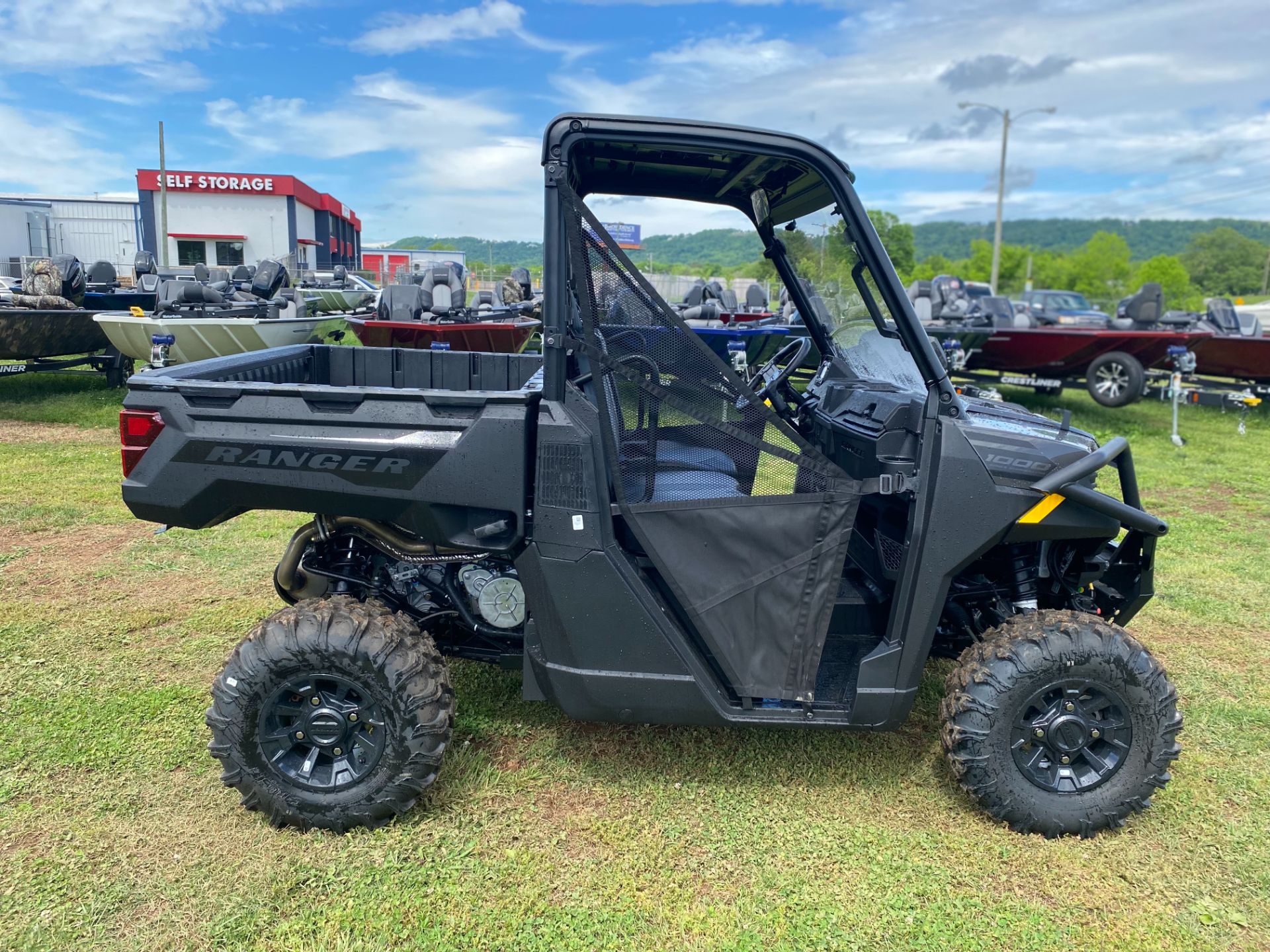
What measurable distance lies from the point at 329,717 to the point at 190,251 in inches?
2040

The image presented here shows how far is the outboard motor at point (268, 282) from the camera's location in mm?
12312

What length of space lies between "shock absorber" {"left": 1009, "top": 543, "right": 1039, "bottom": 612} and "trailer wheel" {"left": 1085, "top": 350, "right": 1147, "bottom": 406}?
33.4 ft

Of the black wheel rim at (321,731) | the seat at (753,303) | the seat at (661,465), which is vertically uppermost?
the seat at (753,303)

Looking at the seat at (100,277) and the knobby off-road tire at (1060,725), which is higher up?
the seat at (100,277)

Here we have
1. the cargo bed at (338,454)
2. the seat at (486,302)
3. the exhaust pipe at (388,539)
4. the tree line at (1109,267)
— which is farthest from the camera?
the tree line at (1109,267)

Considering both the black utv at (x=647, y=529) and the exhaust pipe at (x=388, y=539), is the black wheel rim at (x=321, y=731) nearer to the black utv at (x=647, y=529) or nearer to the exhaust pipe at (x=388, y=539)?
the black utv at (x=647, y=529)

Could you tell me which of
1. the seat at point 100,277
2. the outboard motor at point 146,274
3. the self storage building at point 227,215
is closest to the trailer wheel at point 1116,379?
the outboard motor at point 146,274

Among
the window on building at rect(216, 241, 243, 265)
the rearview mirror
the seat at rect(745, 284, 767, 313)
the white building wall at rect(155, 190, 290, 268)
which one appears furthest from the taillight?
the window on building at rect(216, 241, 243, 265)

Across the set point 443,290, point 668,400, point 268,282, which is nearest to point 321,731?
point 668,400

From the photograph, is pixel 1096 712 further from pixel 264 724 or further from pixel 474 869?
pixel 264 724

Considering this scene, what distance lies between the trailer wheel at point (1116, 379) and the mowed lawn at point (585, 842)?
8538mm

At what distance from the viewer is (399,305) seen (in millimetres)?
10508

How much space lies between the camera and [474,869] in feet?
9.14

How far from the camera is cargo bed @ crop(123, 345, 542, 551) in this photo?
2828mm
